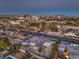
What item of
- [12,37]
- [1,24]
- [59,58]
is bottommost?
[59,58]

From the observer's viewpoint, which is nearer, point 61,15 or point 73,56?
point 73,56

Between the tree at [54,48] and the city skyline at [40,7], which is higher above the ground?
the city skyline at [40,7]

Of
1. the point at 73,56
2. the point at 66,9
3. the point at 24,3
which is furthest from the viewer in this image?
the point at 24,3

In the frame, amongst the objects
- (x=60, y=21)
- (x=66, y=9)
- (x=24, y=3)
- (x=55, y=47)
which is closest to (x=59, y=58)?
(x=55, y=47)

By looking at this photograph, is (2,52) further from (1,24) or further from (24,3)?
(24,3)

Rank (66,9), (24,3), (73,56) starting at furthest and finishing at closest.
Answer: (24,3) < (66,9) < (73,56)

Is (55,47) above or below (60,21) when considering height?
below

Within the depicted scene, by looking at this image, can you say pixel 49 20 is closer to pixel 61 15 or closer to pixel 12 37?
pixel 61 15

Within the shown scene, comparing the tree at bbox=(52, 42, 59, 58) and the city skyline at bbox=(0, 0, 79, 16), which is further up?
the city skyline at bbox=(0, 0, 79, 16)

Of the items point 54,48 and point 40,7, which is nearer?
point 54,48

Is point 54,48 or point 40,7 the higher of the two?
point 40,7
